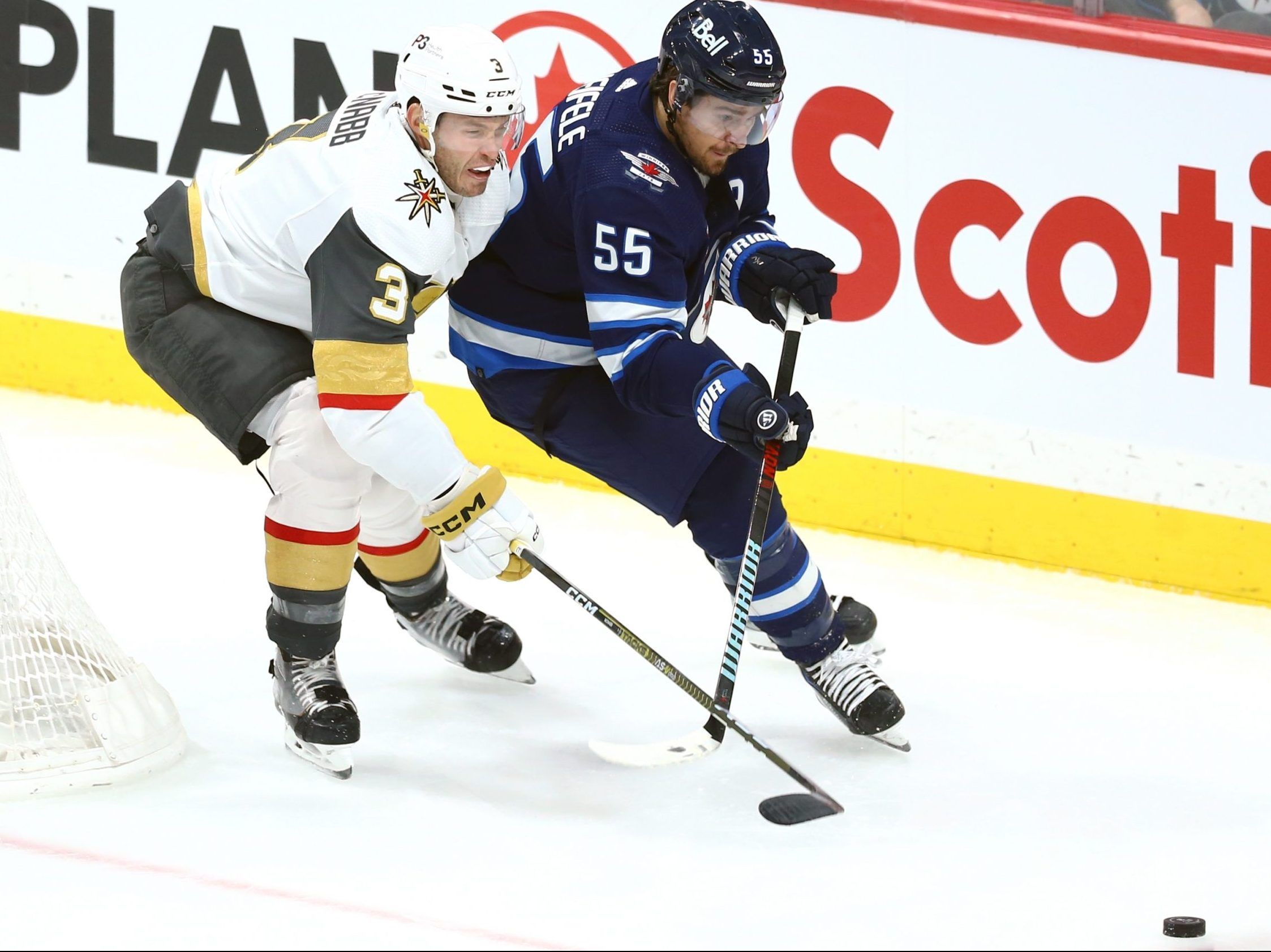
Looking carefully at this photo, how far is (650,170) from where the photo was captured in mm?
2867

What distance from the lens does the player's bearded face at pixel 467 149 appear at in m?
2.78

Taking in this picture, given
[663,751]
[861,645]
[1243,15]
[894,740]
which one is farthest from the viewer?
[1243,15]

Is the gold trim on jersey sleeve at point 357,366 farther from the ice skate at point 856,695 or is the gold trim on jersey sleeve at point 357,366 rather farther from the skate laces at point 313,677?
the ice skate at point 856,695

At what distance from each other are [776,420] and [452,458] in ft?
1.61

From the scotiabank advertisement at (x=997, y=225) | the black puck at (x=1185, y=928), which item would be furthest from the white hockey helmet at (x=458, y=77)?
the black puck at (x=1185, y=928)

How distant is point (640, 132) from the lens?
2900 mm

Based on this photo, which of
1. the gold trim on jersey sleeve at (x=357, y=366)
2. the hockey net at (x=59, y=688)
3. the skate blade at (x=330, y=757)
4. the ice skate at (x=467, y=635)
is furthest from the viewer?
the ice skate at (x=467, y=635)

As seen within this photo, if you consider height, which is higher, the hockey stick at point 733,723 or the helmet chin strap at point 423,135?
the helmet chin strap at point 423,135

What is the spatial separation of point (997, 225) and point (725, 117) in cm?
131

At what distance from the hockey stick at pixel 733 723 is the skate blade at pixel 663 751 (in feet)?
0.13

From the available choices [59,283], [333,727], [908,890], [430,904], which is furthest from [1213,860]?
[59,283]

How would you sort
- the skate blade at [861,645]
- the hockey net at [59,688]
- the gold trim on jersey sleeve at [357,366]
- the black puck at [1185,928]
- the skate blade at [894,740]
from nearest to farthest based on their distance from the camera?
1. the black puck at [1185,928]
2. the gold trim on jersey sleeve at [357,366]
3. the hockey net at [59,688]
4. the skate blade at [894,740]
5. the skate blade at [861,645]

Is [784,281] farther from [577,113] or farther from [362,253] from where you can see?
[362,253]

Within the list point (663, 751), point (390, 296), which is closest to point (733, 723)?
point (663, 751)
